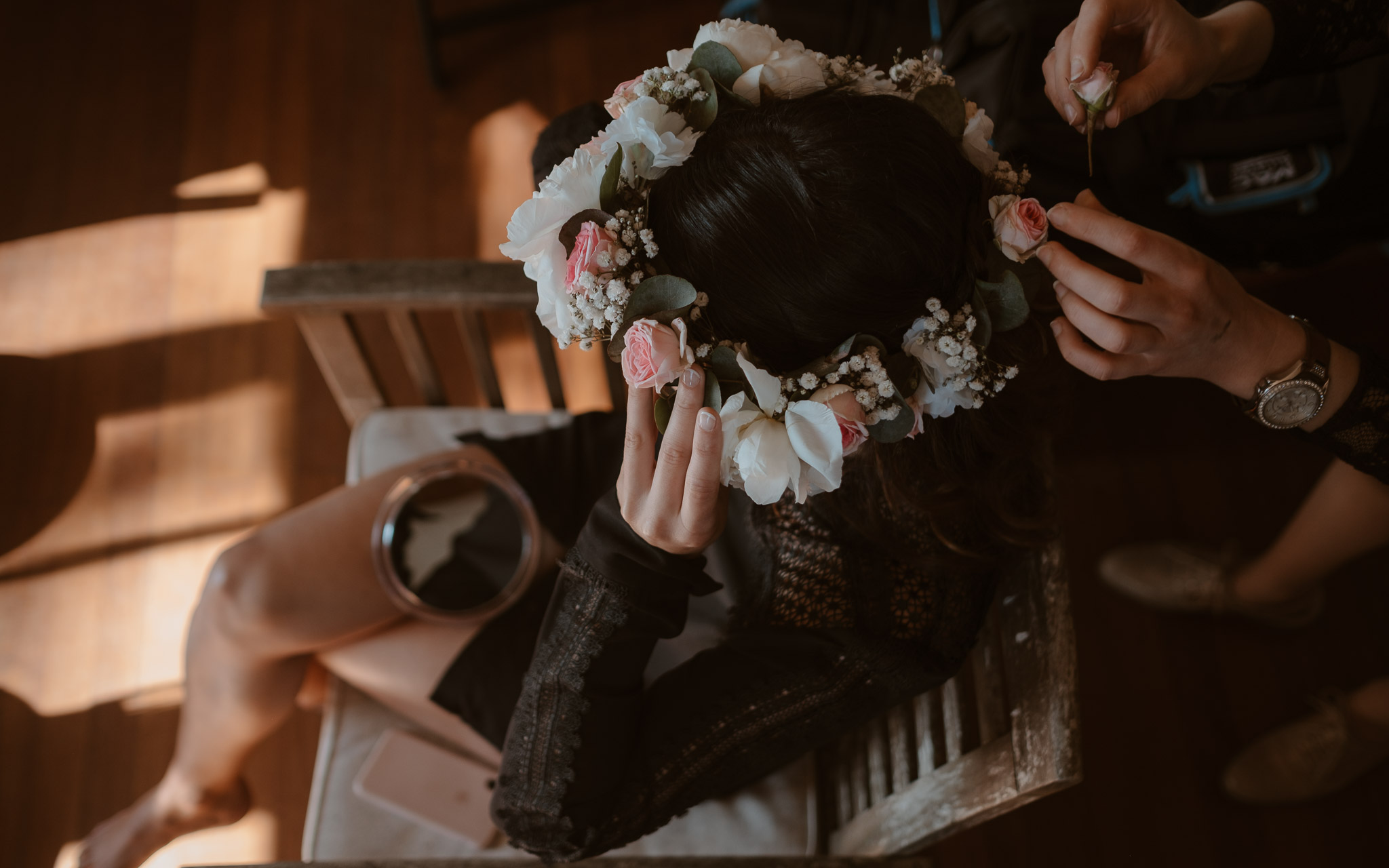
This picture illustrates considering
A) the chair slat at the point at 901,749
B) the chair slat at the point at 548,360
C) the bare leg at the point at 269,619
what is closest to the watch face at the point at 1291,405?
the chair slat at the point at 901,749

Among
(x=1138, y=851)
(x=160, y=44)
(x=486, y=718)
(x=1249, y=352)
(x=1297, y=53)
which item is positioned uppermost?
(x=160, y=44)

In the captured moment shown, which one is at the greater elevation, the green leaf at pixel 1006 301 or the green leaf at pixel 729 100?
the green leaf at pixel 729 100

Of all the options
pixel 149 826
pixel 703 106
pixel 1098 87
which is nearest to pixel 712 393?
pixel 703 106

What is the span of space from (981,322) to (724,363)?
24cm

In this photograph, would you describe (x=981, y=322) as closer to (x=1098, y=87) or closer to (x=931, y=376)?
A: (x=931, y=376)

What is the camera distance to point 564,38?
101 inches

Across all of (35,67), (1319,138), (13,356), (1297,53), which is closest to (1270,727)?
(1319,138)

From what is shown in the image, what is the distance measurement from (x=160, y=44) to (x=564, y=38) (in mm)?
1139

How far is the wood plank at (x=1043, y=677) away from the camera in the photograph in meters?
0.88

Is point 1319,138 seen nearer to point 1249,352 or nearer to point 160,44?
point 1249,352

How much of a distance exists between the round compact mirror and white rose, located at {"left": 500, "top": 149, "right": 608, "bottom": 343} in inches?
21.3

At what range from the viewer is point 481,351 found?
1.41 metres

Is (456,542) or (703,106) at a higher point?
(703,106)

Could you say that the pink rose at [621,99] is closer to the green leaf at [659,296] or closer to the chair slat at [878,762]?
the green leaf at [659,296]
